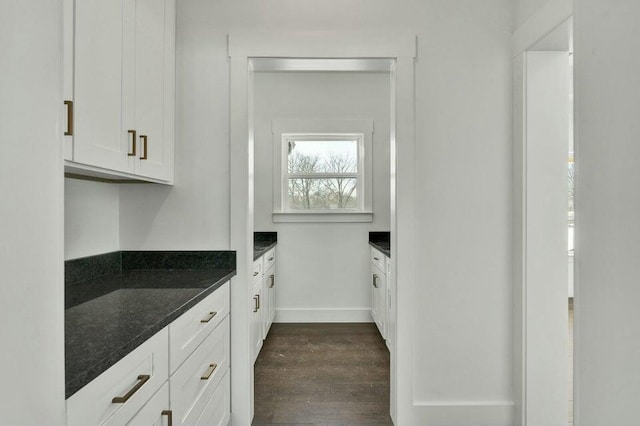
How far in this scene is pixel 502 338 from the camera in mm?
2104

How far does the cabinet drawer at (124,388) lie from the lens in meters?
0.81

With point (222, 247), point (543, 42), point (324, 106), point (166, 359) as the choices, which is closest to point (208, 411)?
point (166, 359)

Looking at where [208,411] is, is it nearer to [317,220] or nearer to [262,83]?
[317,220]

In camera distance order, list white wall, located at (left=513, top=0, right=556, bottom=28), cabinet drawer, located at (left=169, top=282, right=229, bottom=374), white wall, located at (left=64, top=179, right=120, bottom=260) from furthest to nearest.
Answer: white wall, located at (left=513, top=0, right=556, bottom=28)
white wall, located at (left=64, top=179, right=120, bottom=260)
cabinet drawer, located at (left=169, top=282, right=229, bottom=374)

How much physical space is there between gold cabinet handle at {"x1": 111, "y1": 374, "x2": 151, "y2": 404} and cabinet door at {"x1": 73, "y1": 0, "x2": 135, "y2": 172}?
2.22ft

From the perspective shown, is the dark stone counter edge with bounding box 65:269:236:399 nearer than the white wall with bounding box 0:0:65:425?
No

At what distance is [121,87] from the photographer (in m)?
1.44

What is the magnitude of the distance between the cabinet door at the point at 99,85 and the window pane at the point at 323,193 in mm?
2745

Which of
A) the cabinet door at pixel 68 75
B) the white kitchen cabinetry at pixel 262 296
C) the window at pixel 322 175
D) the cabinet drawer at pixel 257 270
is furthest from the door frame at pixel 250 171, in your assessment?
the window at pixel 322 175

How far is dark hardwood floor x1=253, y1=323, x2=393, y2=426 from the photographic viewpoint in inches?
87.8

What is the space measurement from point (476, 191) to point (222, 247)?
1.42 metres

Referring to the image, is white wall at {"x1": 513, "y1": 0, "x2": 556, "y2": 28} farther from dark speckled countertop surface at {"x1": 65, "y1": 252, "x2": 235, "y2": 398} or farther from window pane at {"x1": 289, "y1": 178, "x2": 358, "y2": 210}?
window pane at {"x1": 289, "y1": 178, "x2": 358, "y2": 210}

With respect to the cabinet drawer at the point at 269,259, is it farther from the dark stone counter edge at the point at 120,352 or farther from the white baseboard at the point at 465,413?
the dark stone counter edge at the point at 120,352

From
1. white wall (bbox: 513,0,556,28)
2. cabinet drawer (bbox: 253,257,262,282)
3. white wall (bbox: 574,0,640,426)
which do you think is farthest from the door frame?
white wall (bbox: 574,0,640,426)
